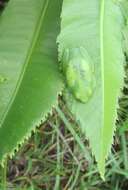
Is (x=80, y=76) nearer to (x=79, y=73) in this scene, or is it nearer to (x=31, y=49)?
(x=79, y=73)

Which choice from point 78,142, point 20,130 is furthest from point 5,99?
point 78,142

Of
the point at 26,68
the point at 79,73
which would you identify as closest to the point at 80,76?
the point at 79,73

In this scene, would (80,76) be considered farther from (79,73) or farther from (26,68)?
(26,68)
